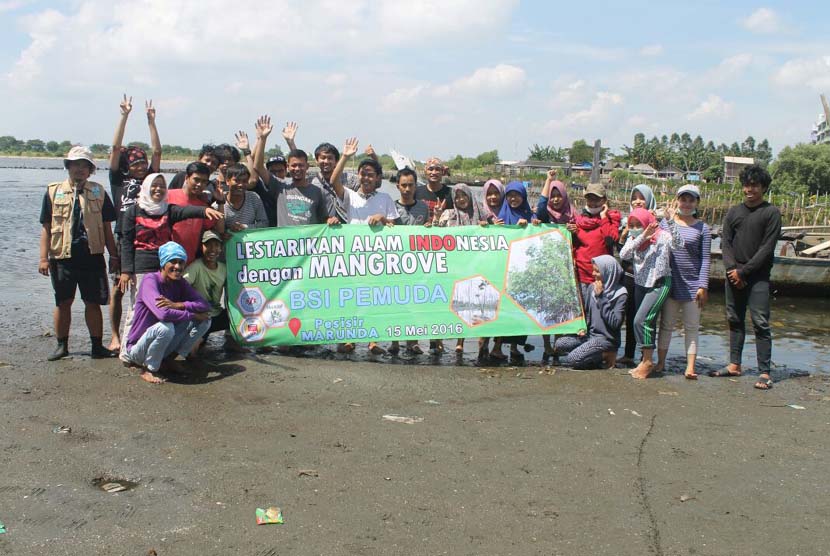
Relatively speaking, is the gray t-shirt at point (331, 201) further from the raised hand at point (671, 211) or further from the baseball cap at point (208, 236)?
the raised hand at point (671, 211)

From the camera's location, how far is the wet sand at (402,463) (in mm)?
3629

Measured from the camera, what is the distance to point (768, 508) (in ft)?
13.5

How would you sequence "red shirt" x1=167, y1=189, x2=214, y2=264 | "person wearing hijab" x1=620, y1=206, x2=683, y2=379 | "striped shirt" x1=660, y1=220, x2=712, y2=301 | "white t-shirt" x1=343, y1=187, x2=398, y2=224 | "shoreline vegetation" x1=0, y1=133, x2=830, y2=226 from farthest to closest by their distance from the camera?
1. "shoreline vegetation" x1=0, y1=133, x2=830, y2=226
2. "white t-shirt" x1=343, y1=187, x2=398, y2=224
3. "striped shirt" x1=660, y1=220, x2=712, y2=301
4. "person wearing hijab" x1=620, y1=206, x2=683, y2=379
5. "red shirt" x1=167, y1=189, x2=214, y2=264

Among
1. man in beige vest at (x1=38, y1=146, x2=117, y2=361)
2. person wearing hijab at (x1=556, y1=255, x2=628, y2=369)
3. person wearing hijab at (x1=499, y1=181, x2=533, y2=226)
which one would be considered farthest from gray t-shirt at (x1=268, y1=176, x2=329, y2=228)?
person wearing hijab at (x1=556, y1=255, x2=628, y2=369)

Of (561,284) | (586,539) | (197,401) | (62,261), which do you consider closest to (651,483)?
(586,539)

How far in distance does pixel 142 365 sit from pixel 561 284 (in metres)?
4.15

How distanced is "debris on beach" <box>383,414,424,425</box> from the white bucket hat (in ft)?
11.7

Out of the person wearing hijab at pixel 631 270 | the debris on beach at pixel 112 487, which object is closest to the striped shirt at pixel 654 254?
the person wearing hijab at pixel 631 270

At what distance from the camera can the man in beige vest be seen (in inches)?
252

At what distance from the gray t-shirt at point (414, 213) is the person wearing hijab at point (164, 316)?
2255mm

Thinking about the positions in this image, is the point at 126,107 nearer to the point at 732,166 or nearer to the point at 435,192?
the point at 435,192

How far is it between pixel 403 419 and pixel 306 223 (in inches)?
103

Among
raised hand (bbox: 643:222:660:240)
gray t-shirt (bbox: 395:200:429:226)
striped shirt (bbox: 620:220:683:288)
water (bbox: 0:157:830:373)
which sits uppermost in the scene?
gray t-shirt (bbox: 395:200:429:226)

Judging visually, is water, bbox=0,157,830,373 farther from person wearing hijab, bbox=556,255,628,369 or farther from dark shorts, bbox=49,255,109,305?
dark shorts, bbox=49,255,109,305
